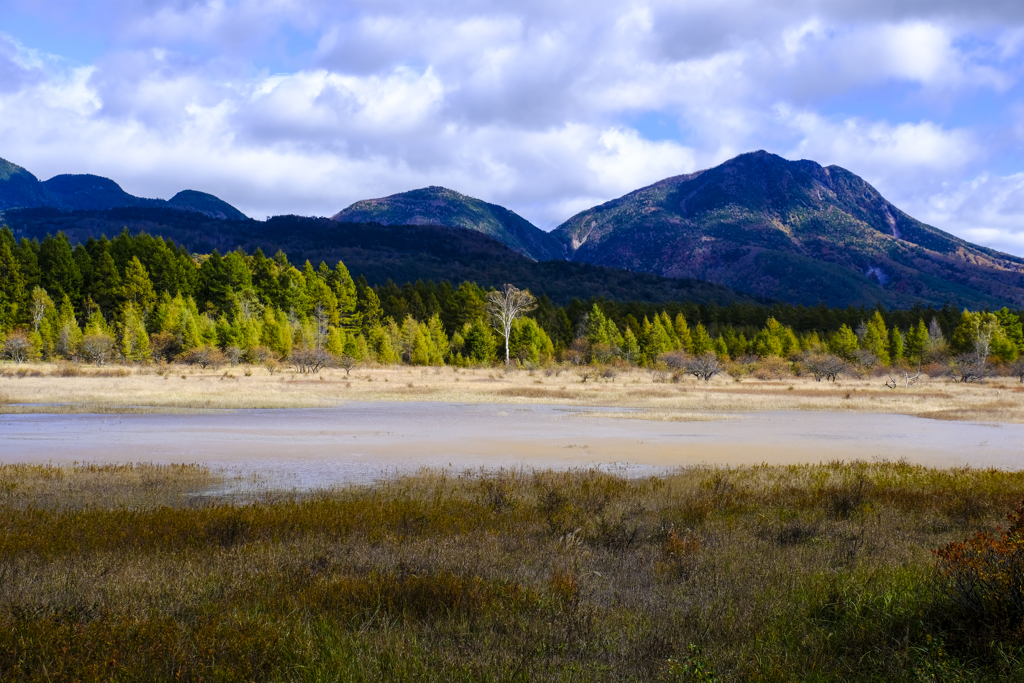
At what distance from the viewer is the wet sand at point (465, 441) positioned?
1873 centimetres

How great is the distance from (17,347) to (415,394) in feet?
159

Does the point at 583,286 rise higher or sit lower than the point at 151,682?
higher

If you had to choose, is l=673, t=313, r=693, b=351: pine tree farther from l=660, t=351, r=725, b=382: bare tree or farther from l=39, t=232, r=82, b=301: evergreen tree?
l=39, t=232, r=82, b=301: evergreen tree

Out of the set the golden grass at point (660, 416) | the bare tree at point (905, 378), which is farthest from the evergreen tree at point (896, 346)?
the golden grass at point (660, 416)

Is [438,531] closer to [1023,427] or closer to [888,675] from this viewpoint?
[888,675]

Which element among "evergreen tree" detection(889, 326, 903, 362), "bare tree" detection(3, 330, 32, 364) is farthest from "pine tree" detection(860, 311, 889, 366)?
"bare tree" detection(3, 330, 32, 364)

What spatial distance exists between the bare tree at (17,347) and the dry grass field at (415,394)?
7766mm

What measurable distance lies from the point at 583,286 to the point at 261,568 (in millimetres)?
170451

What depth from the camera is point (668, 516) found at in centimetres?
1122

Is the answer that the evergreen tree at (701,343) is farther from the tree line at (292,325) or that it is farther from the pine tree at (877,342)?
the pine tree at (877,342)

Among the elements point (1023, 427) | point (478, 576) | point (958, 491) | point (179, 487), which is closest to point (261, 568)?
point (478, 576)

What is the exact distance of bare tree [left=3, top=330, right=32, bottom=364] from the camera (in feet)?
229

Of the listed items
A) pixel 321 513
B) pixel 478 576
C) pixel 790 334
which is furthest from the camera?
pixel 790 334

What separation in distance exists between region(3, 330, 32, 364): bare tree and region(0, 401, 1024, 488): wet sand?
4794cm
